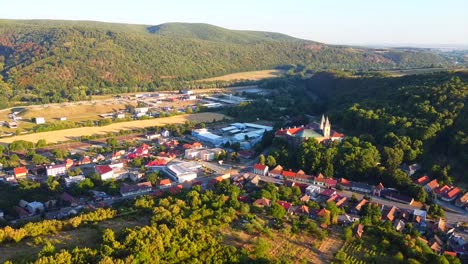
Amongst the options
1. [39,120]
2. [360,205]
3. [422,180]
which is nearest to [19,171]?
[39,120]

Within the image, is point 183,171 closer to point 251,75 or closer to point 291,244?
point 291,244

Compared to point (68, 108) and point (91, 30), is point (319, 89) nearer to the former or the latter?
point (68, 108)

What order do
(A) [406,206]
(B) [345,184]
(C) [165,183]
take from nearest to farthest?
(A) [406,206] < (B) [345,184] < (C) [165,183]

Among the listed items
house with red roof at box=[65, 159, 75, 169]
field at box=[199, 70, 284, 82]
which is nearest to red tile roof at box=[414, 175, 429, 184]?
house with red roof at box=[65, 159, 75, 169]

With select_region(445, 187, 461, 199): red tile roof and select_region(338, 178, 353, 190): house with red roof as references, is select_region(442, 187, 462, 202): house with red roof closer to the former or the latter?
select_region(445, 187, 461, 199): red tile roof

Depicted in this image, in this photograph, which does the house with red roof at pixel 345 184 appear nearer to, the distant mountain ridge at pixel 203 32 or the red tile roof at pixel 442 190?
the red tile roof at pixel 442 190

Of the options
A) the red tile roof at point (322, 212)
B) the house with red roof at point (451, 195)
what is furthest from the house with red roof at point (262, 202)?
the house with red roof at point (451, 195)

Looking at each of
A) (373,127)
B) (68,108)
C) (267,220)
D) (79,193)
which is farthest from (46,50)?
(267,220)

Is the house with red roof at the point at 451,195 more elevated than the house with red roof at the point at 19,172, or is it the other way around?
the house with red roof at the point at 451,195
